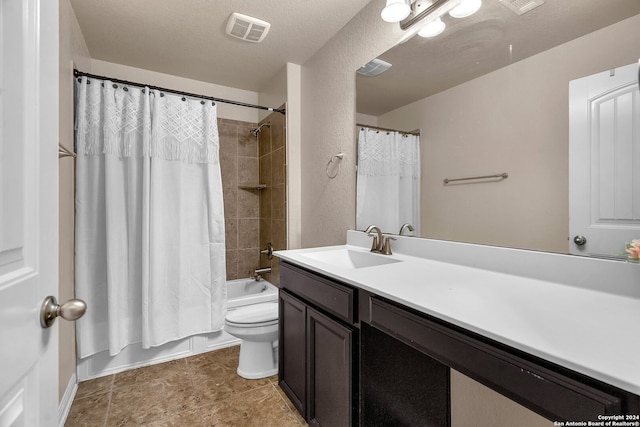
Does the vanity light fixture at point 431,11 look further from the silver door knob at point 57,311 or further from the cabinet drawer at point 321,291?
the silver door knob at point 57,311

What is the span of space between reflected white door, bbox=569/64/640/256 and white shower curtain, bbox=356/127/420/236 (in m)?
0.67

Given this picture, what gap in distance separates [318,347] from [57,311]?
1031mm

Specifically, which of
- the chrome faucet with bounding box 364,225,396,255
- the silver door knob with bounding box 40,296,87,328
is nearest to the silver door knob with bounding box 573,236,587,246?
the chrome faucet with bounding box 364,225,396,255

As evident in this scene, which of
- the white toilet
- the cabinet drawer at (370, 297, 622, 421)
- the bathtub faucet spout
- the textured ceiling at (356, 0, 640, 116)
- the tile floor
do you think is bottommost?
the tile floor

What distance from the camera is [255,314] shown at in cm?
213

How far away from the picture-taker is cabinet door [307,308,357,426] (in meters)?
1.16

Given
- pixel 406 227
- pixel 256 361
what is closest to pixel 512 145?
pixel 406 227

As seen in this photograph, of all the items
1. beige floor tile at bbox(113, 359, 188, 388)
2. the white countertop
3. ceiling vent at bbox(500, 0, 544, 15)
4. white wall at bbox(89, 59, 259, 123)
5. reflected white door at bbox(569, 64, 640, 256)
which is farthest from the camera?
white wall at bbox(89, 59, 259, 123)

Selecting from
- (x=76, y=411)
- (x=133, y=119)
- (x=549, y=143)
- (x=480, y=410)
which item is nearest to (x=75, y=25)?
(x=133, y=119)

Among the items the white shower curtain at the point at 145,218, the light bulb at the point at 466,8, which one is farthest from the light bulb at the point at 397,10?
the white shower curtain at the point at 145,218

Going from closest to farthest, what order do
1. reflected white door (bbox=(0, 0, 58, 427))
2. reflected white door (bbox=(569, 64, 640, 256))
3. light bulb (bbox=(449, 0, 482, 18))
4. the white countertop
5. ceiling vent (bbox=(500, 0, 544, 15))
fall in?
reflected white door (bbox=(0, 0, 58, 427)) → the white countertop → reflected white door (bbox=(569, 64, 640, 256)) → ceiling vent (bbox=(500, 0, 544, 15)) → light bulb (bbox=(449, 0, 482, 18))

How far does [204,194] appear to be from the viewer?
2.34 m

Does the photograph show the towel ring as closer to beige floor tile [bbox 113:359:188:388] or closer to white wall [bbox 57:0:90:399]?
white wall [bbox 57:0:90:399]

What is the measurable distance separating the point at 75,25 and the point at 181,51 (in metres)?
0.65
